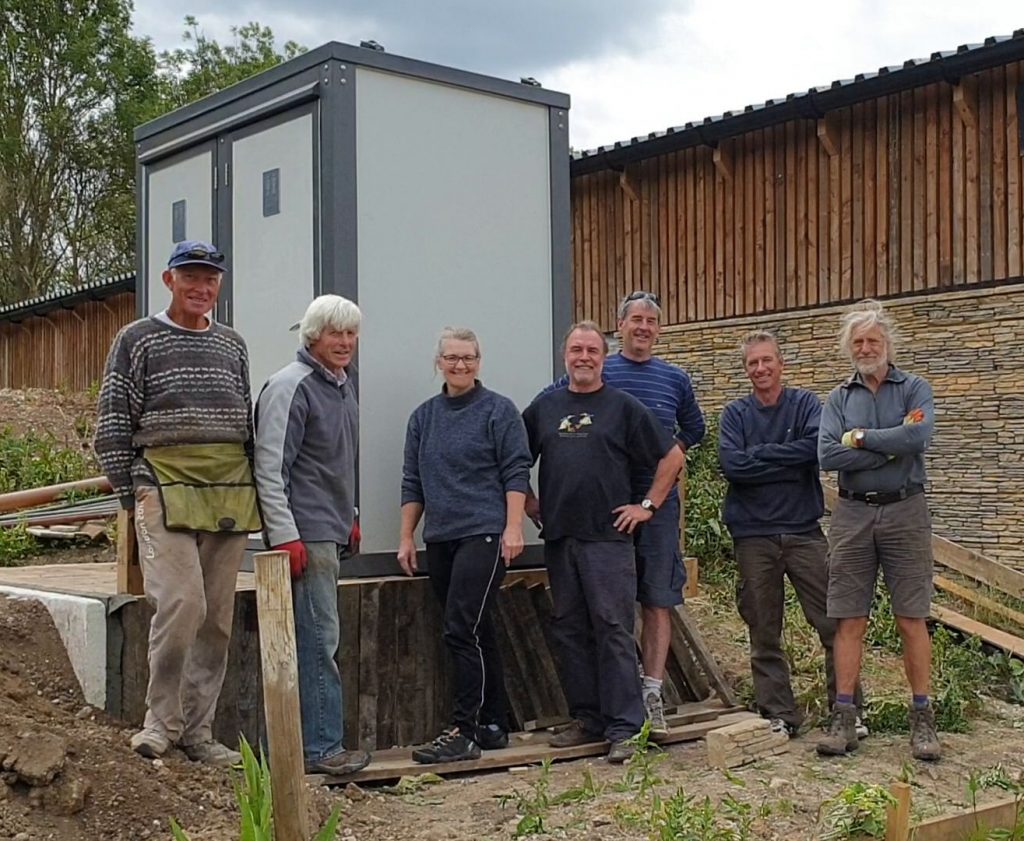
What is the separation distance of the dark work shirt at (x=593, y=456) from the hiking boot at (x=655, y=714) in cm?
82

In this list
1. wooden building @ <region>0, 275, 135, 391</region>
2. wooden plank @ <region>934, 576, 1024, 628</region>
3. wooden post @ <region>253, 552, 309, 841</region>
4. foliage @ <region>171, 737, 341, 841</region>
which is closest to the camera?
foliage @ <region>171, 737, 341, 841</region>

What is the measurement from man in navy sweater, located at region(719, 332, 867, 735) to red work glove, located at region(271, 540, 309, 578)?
227cm

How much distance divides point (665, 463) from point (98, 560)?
642 centimetres

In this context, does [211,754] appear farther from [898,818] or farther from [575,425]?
[898,818]

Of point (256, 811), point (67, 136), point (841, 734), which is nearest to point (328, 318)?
point (256, 811)

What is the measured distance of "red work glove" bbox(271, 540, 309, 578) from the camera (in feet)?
16.8

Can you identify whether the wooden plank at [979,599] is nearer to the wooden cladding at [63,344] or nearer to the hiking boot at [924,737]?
the hiking boot at [924,737]

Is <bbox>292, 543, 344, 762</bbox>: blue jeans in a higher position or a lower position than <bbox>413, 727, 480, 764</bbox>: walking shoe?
higher

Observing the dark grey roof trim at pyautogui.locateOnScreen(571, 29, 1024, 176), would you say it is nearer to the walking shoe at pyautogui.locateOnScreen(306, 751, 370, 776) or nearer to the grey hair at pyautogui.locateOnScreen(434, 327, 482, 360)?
the grey hair at pyautogui.locateOnScreen(434, 327, 482, 360)

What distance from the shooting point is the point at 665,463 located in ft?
19.6

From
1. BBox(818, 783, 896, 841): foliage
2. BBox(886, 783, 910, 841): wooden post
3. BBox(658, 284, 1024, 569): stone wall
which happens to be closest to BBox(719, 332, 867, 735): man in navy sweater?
BBox(818, 783, 896, 841): foliage

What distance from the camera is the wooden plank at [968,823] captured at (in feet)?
14.6

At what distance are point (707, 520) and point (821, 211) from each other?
13.4 ft

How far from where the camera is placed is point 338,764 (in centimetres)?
530
